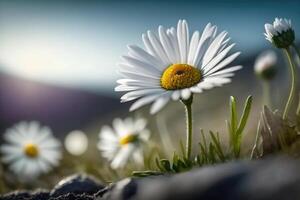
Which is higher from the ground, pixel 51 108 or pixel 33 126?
pixel 51 108

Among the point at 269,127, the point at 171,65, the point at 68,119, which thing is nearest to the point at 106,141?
the point at 171,65

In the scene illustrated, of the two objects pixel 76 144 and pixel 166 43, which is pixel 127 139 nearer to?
pixel 76 144

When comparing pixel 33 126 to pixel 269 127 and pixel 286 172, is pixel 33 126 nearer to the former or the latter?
pixel 269 127

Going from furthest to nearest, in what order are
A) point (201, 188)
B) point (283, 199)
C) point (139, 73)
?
point (139, 73), point (201, 188), point (283, 199)

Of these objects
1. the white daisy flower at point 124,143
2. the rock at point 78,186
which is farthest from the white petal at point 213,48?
the white daisy flower at point 124,143

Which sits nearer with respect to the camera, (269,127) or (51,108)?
(269,127)

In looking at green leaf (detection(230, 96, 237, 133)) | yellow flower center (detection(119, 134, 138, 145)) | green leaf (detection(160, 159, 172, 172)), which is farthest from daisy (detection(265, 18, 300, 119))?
yellow flower center (detection(119, 134, 138, 145))

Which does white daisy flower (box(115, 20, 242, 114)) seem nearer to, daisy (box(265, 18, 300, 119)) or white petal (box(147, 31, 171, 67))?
white petal (box(147, 31, 171, 67))
